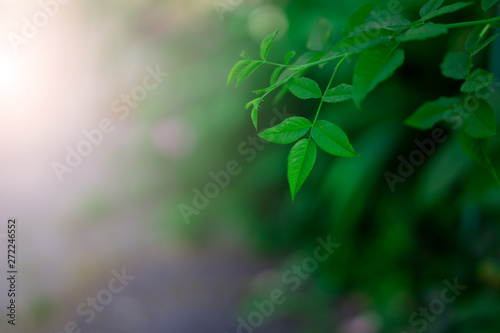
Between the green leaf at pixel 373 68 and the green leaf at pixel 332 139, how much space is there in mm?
100

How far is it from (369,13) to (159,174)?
2.02 m

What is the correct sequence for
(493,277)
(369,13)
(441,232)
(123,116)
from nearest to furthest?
(369,13) < (493,277) < (441,232) < (123,116)

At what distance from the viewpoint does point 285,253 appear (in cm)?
230

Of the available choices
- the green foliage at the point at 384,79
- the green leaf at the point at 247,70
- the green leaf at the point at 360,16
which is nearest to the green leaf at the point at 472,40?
the green foliage at the point at 384,79

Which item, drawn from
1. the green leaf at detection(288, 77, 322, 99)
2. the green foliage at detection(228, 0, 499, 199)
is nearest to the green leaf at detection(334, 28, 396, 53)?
the green foliage at detection(228, 0, 499, 199)

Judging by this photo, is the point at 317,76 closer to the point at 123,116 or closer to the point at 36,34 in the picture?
the point at 123,116

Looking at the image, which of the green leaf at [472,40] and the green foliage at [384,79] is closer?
the green foliage at [384,79]

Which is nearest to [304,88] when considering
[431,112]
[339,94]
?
[339,94]

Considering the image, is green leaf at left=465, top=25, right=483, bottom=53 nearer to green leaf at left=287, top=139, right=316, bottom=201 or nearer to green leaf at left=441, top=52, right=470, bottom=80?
green leaf at left=441, top=52, right=470, bottom=80

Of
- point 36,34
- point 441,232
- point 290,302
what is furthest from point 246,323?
point 36,34

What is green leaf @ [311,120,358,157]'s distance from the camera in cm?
48

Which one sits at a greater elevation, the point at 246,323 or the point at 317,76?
the point at 317,76

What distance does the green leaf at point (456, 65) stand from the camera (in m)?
0.47

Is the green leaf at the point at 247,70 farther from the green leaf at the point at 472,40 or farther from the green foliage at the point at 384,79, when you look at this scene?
the green leaf at the point at 472,40
